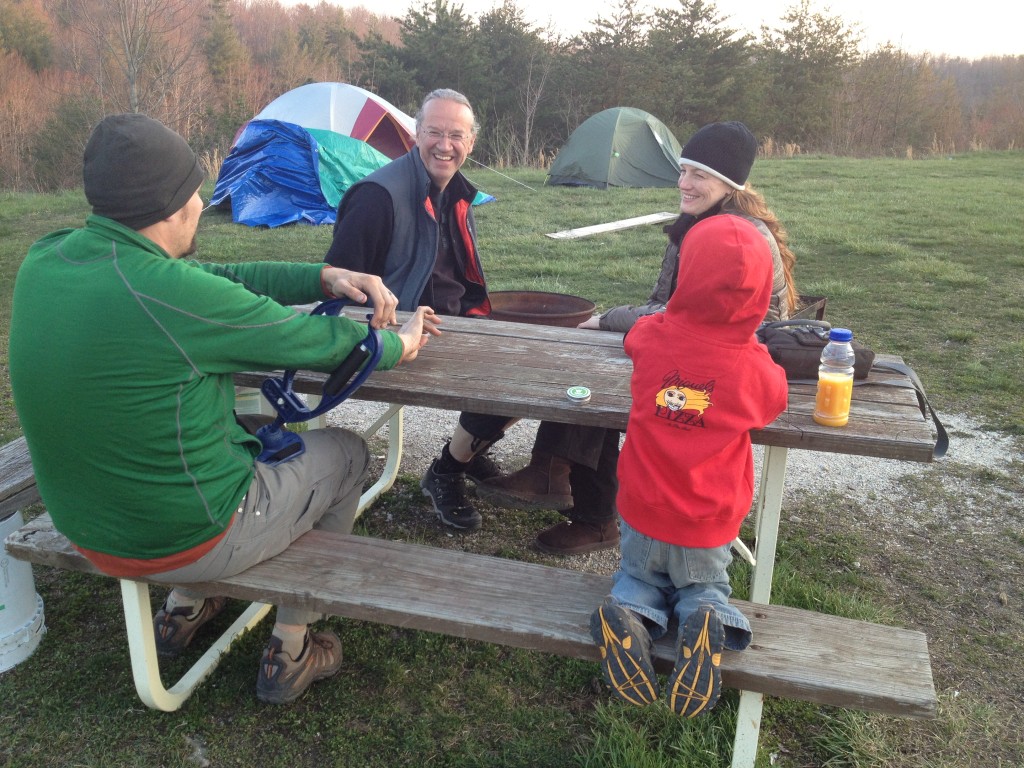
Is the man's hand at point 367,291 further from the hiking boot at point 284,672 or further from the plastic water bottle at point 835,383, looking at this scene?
the plastic water bottle at point 835,383

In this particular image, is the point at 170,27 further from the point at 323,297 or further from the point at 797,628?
the point at 797,628

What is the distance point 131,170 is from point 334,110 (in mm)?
10524

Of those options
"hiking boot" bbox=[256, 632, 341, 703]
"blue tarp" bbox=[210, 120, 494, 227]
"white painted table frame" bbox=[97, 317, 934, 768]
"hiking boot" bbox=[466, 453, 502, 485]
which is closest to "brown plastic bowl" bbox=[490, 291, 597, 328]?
"white painted table frame" bbox=[97, 317, 934, 768]

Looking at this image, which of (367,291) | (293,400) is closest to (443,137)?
(367,291)

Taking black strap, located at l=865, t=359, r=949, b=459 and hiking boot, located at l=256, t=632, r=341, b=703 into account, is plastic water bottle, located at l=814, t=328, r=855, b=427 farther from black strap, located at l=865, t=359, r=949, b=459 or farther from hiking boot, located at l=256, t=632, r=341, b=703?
hiking boot, located at l=256, t=632, r=341, b=703

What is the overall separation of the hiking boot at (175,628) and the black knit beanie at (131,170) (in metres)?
1.35

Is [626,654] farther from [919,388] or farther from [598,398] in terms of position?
→ [919,388]

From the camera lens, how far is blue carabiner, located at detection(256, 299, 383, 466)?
215 cm

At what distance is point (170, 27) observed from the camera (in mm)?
15172

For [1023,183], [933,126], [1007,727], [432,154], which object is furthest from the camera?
[933,126]

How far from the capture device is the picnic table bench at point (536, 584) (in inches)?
73.6

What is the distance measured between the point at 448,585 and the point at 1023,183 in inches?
577

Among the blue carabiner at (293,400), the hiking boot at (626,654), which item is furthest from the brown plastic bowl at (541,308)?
the hiking boot at (626,654)

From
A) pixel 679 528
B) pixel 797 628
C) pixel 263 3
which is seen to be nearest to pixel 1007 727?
pixel 797 628
